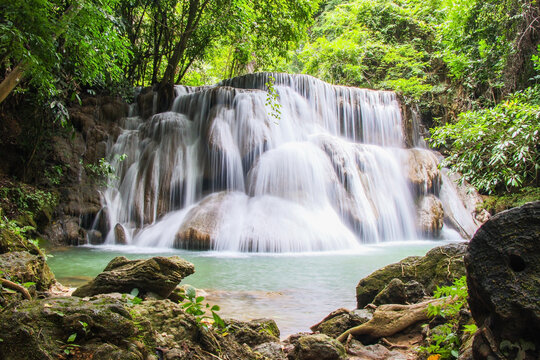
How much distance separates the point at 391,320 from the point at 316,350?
0.90 m

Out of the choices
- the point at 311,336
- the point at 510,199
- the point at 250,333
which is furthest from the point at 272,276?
the point at 510,199

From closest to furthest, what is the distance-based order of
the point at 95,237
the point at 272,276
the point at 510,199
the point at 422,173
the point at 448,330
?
the point at 448,330
the point at 272,276
the point at 95,237
the point at 510,199
the point at 422,173

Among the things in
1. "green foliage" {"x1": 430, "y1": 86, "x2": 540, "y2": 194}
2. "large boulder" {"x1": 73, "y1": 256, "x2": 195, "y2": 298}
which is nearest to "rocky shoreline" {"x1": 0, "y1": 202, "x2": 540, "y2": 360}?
"large boulder" {"x1": 73, "y1": 256, "x2": 195, "y2": 298}

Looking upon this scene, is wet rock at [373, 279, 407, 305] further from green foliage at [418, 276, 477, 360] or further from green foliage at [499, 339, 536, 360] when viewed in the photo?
green foliage at [499, 339, 536, 360]

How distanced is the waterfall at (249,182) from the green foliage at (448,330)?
7.09m

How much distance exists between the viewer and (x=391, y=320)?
A: 3055 millimetres

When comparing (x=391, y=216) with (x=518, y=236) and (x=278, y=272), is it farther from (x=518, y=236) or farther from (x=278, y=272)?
(x=518, y=236)

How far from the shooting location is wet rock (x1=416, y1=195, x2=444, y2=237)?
13000mm

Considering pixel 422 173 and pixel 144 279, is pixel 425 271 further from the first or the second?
pixel 422 173

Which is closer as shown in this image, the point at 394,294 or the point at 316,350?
the point at 316,350

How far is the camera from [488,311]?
1899 millimetres

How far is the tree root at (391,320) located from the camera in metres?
3.00

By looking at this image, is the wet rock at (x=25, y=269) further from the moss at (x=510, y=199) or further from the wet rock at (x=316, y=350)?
the moss at (x=510, y=199)

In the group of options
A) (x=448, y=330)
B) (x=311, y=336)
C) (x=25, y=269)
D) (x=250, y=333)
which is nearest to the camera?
(x=448, y=330)
